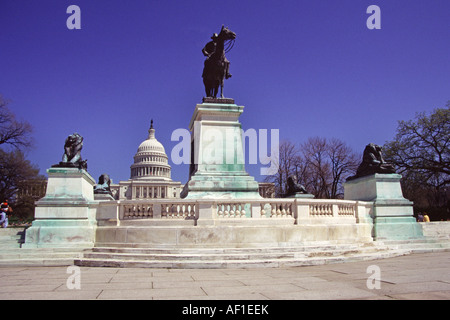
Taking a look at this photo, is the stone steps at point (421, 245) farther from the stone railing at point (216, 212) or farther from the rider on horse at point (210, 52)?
the rider on horse at point (210, 52)

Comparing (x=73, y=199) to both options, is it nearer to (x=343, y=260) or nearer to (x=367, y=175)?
(x=343, y=260)

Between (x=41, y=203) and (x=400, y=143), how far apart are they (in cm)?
3919

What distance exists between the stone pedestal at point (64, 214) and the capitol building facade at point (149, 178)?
100689 mm

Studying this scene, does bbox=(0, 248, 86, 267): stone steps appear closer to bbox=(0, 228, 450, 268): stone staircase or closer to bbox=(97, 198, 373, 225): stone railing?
bbox=(0, 228, 450, 268): stone staircase

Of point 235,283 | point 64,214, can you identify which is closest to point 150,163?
point 64,214

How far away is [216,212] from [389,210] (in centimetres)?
845

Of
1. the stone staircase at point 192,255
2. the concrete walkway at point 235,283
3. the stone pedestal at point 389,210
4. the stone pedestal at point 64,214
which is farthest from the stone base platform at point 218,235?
the stone pedestal at point 389,210

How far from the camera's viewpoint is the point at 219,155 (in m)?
18.0

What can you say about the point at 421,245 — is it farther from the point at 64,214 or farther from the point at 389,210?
the point at 64,214

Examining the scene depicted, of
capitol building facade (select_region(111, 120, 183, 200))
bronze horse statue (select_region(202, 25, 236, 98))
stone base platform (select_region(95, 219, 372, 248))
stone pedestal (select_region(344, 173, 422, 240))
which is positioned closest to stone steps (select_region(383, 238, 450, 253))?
stone pedestal (select_region(344, 173, 422, 240))

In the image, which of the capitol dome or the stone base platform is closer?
the stone base platform

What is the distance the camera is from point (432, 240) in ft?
55.8

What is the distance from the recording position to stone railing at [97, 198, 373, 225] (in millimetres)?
13055

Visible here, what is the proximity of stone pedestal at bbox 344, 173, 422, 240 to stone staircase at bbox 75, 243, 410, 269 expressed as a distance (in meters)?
4.00
